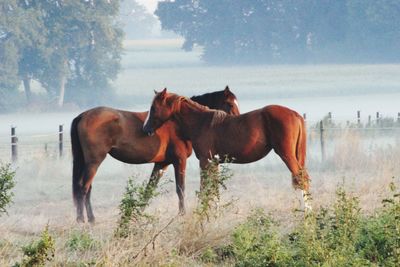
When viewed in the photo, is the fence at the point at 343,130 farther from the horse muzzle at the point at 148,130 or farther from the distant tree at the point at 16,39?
the distant tree at the point at 16,39

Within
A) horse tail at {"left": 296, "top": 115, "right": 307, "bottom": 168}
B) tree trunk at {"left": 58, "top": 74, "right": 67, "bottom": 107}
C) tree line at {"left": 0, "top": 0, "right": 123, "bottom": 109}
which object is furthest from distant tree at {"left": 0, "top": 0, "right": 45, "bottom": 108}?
horse tail at {"left": 296, "top": 115, "right": 307, "bottom": 168}

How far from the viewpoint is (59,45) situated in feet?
212

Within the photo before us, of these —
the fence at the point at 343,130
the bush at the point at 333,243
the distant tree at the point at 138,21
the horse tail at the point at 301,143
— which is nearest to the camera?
the bush at the point at 333,243

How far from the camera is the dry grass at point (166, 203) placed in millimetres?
10555

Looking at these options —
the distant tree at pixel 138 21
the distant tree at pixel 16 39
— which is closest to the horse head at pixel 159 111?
the distant tree at pixel 16 39

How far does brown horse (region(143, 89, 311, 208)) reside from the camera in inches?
590

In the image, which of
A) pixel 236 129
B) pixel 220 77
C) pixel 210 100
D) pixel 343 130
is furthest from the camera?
pixel 220 77

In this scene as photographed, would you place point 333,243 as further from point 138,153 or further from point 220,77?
point 220,77

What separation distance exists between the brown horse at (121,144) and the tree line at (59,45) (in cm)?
4658

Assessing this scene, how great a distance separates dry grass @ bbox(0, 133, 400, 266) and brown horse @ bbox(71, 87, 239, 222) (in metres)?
0.46

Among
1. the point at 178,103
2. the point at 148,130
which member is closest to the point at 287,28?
the point at 178,103

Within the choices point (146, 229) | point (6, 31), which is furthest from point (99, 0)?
point (146, 229)

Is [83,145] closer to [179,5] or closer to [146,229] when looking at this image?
[146,229]

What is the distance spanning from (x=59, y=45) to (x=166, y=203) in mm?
49201
